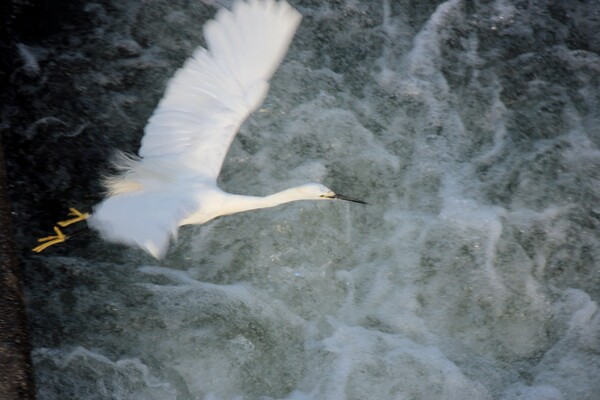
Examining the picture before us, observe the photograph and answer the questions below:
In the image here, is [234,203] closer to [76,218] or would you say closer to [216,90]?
[216,90]

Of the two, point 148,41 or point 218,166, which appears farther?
point 148,41

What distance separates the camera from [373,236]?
318 cm

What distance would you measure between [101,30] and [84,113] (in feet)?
1.54

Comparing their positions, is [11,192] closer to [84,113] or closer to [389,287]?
[84,113]

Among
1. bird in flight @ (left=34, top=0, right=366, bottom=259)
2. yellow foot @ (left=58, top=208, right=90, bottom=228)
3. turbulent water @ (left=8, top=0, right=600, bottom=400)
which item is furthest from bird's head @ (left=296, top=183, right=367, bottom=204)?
yellow foot @ (left=58, top=208, right=90, bottom=228)

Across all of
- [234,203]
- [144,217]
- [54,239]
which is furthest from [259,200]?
[54,239]

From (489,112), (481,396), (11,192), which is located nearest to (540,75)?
(489,112)

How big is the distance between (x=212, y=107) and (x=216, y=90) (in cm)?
6

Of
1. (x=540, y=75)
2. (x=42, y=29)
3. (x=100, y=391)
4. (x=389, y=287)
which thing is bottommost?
(x=100, y=391)

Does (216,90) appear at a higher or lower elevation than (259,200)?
higher

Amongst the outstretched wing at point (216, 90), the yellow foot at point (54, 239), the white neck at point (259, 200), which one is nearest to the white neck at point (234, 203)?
the white neck at point (259, 200)

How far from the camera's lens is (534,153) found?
3486 millimetres

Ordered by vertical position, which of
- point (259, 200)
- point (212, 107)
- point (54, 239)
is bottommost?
point (54, 239)

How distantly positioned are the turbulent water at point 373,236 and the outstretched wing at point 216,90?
1.62 ft
